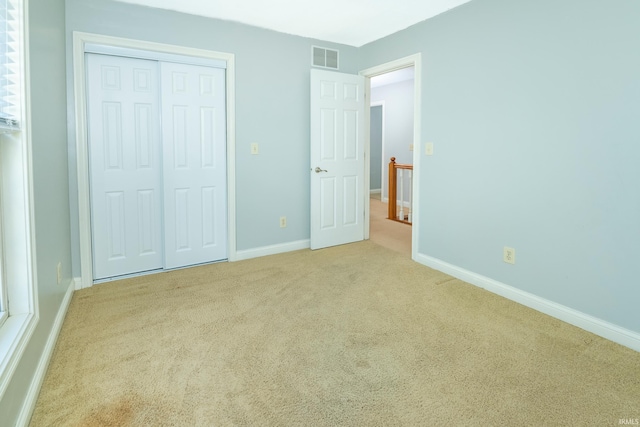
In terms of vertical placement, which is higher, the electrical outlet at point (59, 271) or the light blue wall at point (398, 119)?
the light blue wall at point (398, 119)

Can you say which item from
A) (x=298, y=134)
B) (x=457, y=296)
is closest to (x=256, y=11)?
(x=298, y=134)

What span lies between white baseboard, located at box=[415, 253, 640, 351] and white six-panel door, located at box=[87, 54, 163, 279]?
2.67 metres

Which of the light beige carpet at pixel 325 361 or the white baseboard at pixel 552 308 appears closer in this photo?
the light beige carpet at pixel 325 361

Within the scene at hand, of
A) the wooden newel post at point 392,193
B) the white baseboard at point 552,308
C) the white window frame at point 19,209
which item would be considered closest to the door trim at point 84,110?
the white window frame at point 19,209

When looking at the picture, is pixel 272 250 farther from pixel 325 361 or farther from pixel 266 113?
pixel 325 361

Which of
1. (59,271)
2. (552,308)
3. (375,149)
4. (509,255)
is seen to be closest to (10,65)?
(59,271)

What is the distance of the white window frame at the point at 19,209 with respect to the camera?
5.20 ft

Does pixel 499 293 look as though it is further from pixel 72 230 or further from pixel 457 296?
pixel 72 230

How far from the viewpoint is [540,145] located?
2549mm

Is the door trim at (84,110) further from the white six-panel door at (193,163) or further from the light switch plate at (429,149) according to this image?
the light switch plate at (429,149)

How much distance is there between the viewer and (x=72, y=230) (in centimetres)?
291

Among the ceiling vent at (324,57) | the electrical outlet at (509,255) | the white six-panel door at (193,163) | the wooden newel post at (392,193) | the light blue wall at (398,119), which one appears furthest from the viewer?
the light blue wall at (398,119)

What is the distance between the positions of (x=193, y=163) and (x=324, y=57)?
1.81m

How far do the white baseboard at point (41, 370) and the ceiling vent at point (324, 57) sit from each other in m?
3.11
